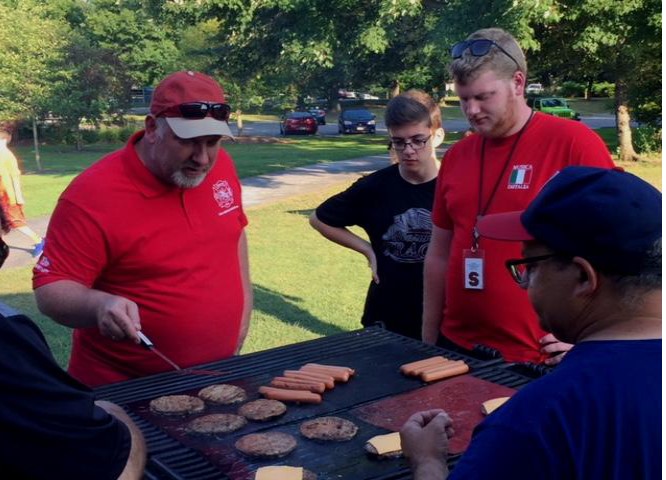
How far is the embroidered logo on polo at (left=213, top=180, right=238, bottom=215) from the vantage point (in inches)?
135

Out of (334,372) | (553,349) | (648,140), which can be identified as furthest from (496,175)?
(648,140)

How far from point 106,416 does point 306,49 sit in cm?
1344

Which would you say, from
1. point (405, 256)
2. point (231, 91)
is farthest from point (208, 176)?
point (231, 91)

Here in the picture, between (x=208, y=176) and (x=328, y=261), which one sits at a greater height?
(x=208, y=176)

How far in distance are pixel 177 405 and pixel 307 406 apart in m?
0.43

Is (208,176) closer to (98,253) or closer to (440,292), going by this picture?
(98,253)

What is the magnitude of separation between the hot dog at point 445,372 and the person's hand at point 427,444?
559mm

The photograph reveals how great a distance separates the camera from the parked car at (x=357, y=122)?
36.3 meters

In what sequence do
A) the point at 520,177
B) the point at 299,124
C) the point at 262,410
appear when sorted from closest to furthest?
the point at 262,410
the point at 520,177
the point at 299,124

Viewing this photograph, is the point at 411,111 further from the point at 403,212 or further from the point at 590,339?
the point at 590,339

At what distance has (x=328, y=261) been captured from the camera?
10.4m

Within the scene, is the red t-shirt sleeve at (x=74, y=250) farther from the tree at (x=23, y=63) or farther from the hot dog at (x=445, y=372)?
the tree at (x=23, y=63)

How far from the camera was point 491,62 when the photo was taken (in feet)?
10.2

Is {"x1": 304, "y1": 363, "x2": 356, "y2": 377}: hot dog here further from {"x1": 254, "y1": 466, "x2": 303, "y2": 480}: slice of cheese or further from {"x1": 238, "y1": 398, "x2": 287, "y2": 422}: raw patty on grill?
{"x1": 254, "y1": 466, "x2": 303, "y2": 480}: slice of cheese
